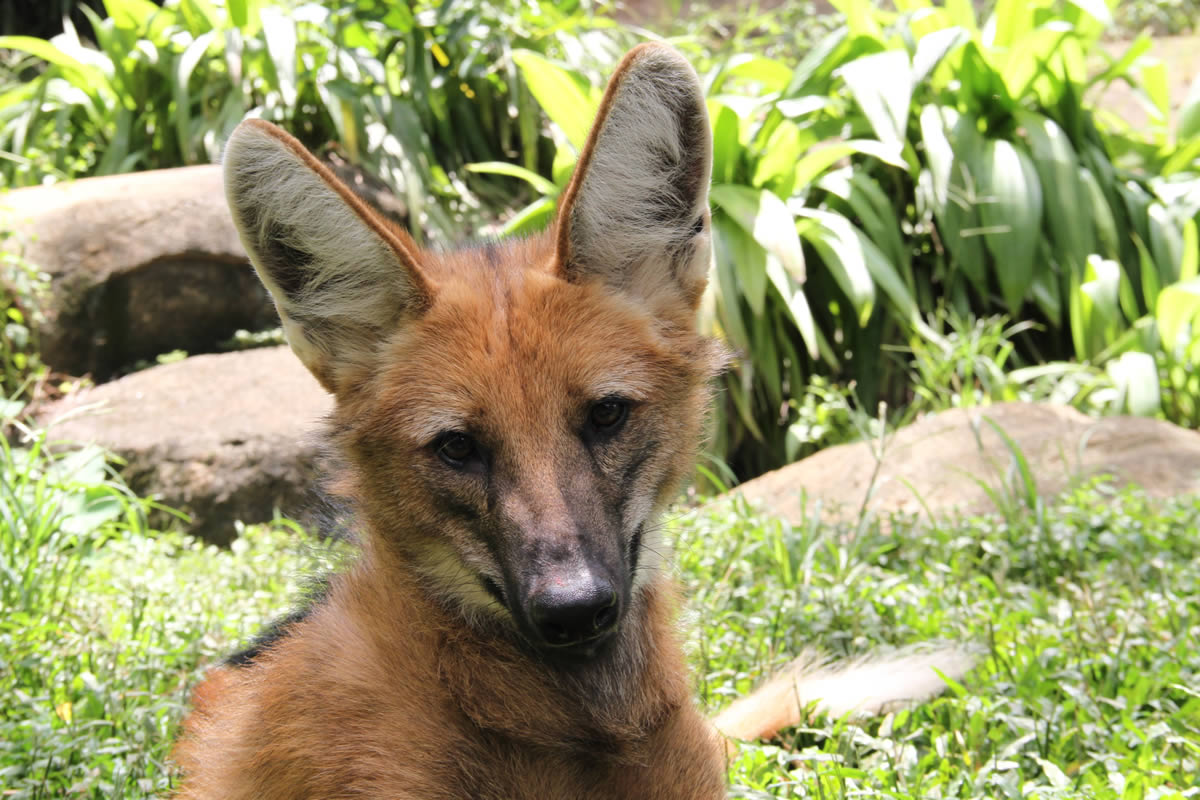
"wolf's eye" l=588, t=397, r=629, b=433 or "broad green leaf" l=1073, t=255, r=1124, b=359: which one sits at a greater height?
"wolf's eye" l=588, t=397, r=629, b=433

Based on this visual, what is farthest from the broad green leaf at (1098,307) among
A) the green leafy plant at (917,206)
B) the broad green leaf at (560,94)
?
the broad green leaf at (560,94)

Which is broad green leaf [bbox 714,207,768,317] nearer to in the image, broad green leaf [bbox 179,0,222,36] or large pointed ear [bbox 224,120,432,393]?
large pointed ear [bbox 224,120,432,393]

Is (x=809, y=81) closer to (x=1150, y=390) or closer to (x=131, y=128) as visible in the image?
(x=1150, y=390)

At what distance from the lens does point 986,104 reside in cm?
584

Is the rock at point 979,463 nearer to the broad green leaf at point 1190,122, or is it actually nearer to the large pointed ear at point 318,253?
the broad green leaf at point 1190,122

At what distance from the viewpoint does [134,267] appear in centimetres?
549

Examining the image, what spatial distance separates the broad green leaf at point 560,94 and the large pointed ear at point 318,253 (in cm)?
334

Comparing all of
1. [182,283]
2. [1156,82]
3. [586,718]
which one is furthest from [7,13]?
[586,718]

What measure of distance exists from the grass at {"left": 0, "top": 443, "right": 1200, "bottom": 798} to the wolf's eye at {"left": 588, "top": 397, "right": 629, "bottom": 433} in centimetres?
67

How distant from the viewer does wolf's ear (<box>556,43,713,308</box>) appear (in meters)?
1.99

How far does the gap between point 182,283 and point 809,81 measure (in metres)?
3.38

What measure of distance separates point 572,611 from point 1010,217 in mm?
4471

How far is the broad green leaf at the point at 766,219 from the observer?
16.0ft

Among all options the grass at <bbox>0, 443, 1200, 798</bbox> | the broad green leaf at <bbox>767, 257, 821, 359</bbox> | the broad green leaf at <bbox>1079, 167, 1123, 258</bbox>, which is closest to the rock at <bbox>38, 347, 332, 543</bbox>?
the grass at <bbox>0, 443, 1200, 798</bbox>
